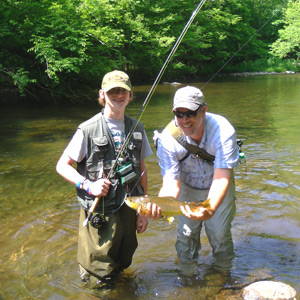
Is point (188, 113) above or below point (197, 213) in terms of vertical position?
above

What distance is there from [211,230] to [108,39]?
16807 mm

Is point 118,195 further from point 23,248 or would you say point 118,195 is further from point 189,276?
point 23,248

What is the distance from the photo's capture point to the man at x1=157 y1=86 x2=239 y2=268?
124 inches

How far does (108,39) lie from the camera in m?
19.0

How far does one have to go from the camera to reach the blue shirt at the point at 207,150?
320 centimetres

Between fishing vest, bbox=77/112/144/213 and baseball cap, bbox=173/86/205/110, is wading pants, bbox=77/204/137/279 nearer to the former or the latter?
fishing vest, bbox=77/112/144/213

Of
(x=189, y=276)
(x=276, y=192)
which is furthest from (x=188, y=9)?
(x=189, y=276)

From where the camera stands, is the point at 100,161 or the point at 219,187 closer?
the point at 219,187

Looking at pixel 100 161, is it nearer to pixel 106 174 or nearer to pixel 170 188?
pixel 106 174

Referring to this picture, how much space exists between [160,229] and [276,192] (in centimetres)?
234

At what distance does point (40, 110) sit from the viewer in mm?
17625

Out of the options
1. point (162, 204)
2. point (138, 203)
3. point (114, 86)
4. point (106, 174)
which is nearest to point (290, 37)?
point (114, 86)

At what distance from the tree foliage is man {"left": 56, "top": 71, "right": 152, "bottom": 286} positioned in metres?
12.1

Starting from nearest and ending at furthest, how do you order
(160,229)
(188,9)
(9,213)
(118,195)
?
(118,195)
(160,229)
(9,213)
(188,9)
